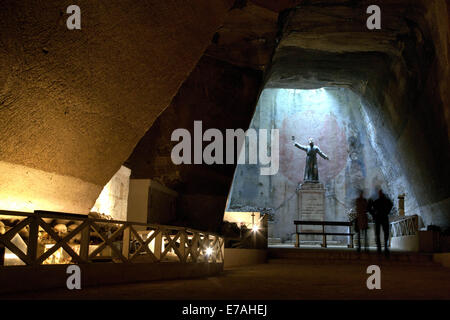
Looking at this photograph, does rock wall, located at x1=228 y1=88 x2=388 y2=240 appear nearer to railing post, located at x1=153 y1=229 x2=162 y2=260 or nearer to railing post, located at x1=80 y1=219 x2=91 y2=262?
railing post, located at x1=153 y1=229 x2=162 y2=260

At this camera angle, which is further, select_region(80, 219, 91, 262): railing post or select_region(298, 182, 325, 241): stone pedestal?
select_region(298, 182, 325, 241): stone pedestal

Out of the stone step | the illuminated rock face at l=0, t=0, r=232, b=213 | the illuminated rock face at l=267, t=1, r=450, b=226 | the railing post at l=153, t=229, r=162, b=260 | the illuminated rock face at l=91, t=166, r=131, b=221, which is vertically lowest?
the stone step

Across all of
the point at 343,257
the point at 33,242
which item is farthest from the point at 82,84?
the point at 343,257

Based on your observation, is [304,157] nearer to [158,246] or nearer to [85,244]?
[158,246]

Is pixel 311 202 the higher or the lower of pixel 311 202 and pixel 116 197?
the higher

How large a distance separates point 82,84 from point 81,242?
227 centimetres

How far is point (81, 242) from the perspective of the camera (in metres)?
5.22

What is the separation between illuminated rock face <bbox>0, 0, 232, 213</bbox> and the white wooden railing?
23.7 inches

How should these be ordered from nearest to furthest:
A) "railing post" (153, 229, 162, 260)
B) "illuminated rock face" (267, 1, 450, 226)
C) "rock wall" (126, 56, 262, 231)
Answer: "railing post" (153, 229, 162, 260) < "illuminated rock face" (267, 1, 450, 226) < "rock wall" (126, 56, 262, 231)

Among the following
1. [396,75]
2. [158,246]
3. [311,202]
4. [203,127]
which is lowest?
[158,246]

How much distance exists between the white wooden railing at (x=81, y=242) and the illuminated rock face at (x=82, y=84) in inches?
23.7

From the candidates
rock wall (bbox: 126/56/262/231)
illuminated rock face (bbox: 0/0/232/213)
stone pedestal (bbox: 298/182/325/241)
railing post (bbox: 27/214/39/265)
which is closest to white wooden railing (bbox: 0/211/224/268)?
railing post (bbox: 27/214/39/265)

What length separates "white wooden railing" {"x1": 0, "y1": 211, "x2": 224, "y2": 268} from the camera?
4.62 meters

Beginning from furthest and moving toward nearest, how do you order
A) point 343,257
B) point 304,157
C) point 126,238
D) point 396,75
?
point 304,157 → point 396,75 → point 343,257 → point 126,238
